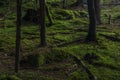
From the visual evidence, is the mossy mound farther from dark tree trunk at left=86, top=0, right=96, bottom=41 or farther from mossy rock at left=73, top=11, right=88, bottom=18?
mossy rock at left=73, top=11, right=88, bottom=18

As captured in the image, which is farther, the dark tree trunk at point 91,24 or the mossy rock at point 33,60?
the dark tree trunk at point 91,24

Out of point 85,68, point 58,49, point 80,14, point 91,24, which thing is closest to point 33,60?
point 58,49

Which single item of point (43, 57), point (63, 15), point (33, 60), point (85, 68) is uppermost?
point (63, 15)

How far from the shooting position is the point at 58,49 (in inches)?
763

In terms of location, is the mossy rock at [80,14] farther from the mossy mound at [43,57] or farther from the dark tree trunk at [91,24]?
the mossy mound at [43,57]

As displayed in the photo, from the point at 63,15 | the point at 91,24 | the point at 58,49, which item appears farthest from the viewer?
the point at 63,15

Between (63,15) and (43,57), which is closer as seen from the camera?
(43,57)

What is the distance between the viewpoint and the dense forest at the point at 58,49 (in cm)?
1658

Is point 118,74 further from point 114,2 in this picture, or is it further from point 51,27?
point 114,2

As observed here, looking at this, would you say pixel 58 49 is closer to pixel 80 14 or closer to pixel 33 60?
pixel 33 60

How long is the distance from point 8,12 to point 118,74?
1871 cm

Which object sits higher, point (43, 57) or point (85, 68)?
point (43, 57)

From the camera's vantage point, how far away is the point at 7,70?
56.5 ft

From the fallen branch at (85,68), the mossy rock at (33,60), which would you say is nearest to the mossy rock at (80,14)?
the fallen branch at (85,68)
